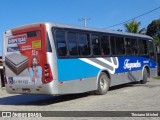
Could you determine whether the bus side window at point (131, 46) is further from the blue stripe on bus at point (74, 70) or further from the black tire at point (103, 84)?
the blue stripe on bus at point (74, 70)

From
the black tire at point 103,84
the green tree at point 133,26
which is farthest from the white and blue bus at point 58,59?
the green tree at point 133,26

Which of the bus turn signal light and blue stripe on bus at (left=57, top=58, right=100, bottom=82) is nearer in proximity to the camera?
the bus turn signal light

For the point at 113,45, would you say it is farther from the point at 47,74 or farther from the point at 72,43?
the point at 47,74

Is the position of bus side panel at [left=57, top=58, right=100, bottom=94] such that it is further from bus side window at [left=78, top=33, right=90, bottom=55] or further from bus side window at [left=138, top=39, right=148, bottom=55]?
bus side window at [left=138, top=39, right=148, bottom=55]

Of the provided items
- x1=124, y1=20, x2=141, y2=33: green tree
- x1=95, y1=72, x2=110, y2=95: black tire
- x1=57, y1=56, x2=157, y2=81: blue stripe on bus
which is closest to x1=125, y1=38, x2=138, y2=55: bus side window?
x1=57, y1=56, x2=157, y2=81: blue stripe on bus

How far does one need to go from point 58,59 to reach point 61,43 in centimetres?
68

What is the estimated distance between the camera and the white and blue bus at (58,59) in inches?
504

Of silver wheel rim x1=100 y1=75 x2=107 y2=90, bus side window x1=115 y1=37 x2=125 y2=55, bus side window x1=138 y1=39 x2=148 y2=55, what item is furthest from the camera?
bus side window x1=138 y1=39 x2=148 y2=55

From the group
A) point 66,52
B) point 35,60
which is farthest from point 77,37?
point 35,60

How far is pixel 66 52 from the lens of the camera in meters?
13.5

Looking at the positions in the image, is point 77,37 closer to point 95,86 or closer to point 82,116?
point 95,86

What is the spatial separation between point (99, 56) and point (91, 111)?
16.5ft

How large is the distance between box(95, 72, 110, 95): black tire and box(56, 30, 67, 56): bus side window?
2.87m

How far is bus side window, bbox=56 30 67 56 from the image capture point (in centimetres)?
1316
